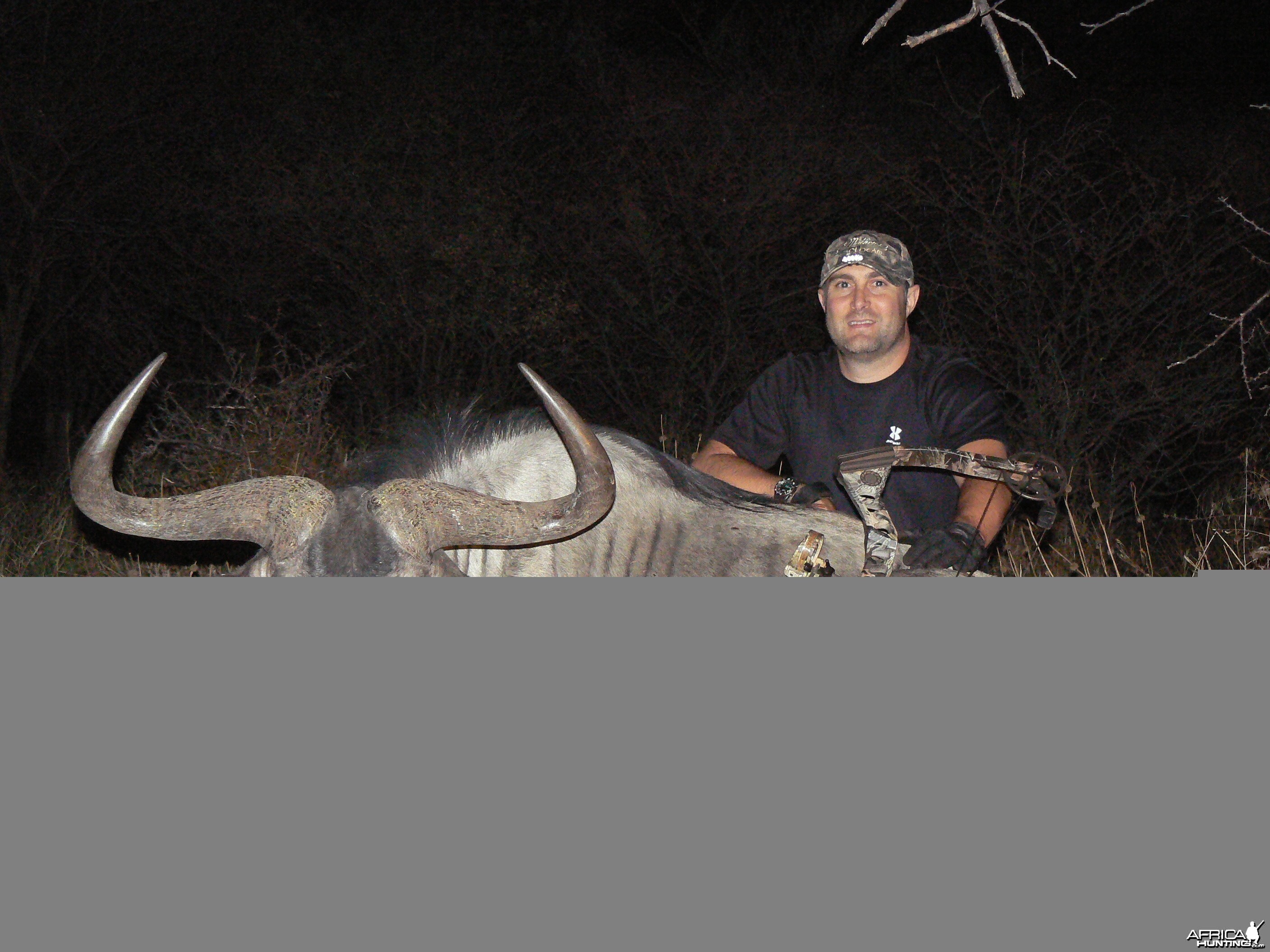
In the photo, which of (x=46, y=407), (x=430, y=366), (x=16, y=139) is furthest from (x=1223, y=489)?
(x=46, y=407)

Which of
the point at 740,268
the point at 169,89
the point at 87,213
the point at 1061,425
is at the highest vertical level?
the point at 169,89

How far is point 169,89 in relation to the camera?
36.8ft

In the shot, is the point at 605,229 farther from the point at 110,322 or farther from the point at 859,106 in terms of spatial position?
the point at 110,322

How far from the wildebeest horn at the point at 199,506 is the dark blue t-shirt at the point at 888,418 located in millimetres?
1745

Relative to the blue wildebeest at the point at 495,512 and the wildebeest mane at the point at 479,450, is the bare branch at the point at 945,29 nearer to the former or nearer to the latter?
the blue wildebeest at the point at 495,512

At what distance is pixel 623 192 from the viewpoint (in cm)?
1045

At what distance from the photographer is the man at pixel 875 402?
4004 millimetres

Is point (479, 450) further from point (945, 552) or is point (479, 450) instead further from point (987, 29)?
point (987, 29)

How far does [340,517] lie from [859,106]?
9.58 meters

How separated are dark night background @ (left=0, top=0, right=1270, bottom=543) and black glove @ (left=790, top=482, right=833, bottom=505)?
14.6 ft

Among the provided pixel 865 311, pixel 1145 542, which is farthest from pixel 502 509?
pixel 1145 542

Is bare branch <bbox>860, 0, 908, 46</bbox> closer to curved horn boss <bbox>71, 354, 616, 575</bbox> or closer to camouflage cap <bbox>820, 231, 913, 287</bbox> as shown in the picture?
curved horn boss <bbox>71, 354, 616, 575</bbox>

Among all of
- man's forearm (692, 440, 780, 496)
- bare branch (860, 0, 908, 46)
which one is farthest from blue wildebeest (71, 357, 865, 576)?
bare branch (860, 0, 908, 46)

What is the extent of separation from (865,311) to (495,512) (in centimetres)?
161
